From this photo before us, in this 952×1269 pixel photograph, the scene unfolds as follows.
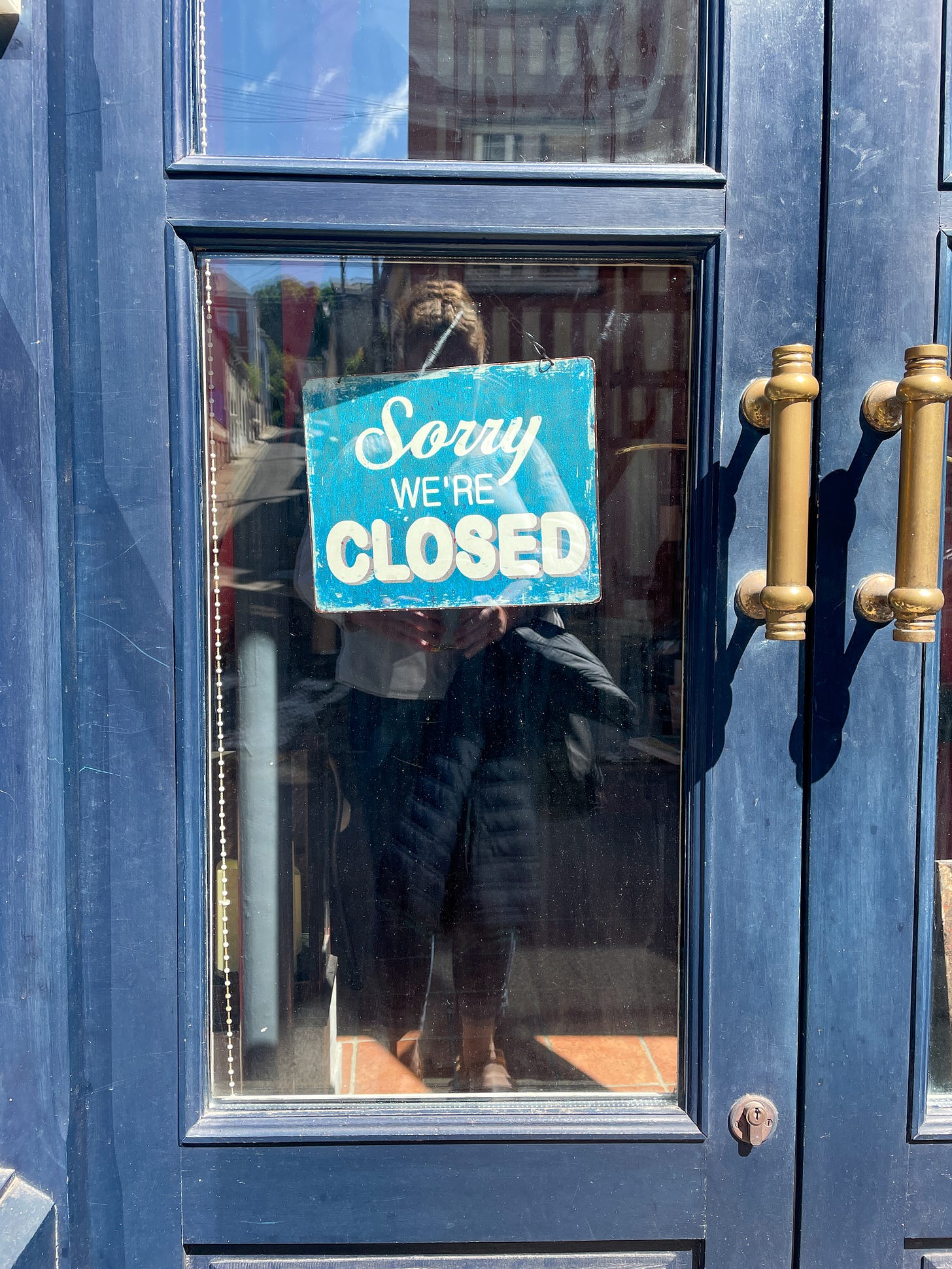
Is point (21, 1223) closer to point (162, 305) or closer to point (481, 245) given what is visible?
point (162, 305)

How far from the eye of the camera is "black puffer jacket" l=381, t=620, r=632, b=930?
1.17 metres

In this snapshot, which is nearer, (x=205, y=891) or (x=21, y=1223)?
(x=21, y=1223)

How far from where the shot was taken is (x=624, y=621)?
3.81ft

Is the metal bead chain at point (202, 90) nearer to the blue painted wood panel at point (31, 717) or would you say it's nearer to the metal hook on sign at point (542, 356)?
the blue painted wood panel at point (31, 717)

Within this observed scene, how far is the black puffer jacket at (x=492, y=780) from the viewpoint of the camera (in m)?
1.17

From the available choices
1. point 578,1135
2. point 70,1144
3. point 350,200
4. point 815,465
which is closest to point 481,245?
point 350,200

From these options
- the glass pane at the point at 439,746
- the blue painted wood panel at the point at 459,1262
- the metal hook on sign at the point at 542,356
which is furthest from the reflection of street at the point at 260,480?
the blue painted wood panel at the point at 459,1262

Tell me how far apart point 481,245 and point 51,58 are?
22.1 inches

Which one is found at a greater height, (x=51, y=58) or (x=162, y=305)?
(x=51, y=58)

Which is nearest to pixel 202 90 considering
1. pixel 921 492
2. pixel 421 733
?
pixel 421 733

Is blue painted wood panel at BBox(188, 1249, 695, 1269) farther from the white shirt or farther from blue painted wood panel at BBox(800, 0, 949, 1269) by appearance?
the white shirt

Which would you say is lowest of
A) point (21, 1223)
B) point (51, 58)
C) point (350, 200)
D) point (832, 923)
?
point (21, 1223)

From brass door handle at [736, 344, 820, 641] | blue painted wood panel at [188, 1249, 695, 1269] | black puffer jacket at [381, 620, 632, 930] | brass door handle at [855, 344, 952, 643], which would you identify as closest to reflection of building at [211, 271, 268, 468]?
black puffer jacket at [381, 620, 632, 930]

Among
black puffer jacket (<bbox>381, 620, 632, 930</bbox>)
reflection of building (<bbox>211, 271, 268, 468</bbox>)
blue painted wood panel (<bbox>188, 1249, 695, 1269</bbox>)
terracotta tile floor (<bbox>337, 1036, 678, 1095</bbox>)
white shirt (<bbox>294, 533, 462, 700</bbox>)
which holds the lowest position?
blue painted wood panel (<bbox>188, 1249, 695, 1269</bbox>)
